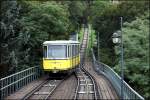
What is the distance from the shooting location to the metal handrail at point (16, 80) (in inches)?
987

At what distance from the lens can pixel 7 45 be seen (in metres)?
38.8

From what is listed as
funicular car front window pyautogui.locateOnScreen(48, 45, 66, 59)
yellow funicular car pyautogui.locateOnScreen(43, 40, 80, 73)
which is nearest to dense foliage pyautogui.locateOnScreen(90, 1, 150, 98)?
yellow funicular car pyautogui.locateOnScreen(43, 40, 80, 73)

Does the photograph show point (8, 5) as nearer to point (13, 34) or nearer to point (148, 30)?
point (13, 34)

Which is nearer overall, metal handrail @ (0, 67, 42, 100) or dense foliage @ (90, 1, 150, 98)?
metal handrail @ (0, 67, 42, 100)

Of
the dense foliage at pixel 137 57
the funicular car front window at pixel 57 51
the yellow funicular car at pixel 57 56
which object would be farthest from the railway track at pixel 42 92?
the dense foliage at pixel 137 57

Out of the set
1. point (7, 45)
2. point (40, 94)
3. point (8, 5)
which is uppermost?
point (8, 5)

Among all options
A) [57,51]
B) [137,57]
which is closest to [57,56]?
[57,51]

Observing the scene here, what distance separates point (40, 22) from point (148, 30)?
10.8m

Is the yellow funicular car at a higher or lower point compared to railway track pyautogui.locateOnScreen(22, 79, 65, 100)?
higher

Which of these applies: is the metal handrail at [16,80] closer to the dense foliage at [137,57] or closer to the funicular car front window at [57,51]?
the funicular car front window at [57,51]

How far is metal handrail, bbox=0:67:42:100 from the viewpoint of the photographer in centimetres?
2507

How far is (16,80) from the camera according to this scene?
28.6 meters

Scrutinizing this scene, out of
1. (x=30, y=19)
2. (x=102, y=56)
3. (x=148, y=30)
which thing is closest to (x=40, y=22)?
(x=30, y=19)

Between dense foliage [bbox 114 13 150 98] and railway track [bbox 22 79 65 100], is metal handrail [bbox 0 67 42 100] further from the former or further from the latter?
dense foliage [bbox 114 13 150 98]
